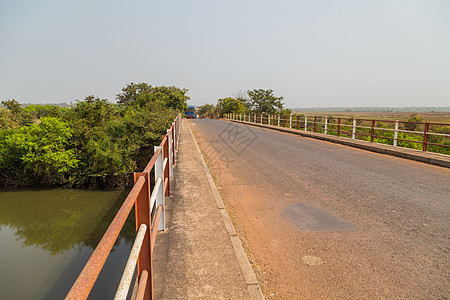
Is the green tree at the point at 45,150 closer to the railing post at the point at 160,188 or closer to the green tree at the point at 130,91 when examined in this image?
the railing post at the point at 160,188

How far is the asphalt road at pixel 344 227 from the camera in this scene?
3.42 metres

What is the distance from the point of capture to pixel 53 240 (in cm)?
1512

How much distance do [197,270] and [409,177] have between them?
7.03 metres

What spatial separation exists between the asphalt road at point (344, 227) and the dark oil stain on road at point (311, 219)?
0.02 m

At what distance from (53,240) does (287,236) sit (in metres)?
14.1

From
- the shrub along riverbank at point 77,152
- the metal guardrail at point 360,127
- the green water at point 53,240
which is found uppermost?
the metal guardrail at point 360,127

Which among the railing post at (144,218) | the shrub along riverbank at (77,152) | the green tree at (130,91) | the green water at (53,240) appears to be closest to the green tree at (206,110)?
the green tree at (130,91)

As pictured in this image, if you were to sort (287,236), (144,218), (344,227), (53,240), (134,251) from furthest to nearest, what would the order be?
(53,240) → (344,227) → (287,236) → (144,218) → (134,251)

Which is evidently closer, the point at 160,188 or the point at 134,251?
the point at 134,251

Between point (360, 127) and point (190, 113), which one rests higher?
point (190, 113)

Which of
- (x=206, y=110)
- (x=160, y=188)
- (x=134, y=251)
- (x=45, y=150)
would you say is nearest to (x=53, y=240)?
(x=45, y=150)

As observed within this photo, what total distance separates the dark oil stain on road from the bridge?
2 centimetres

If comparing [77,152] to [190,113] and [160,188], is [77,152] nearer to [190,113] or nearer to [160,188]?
[160,188]


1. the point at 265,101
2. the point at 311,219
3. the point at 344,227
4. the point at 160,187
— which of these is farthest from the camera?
the point at 265,101
